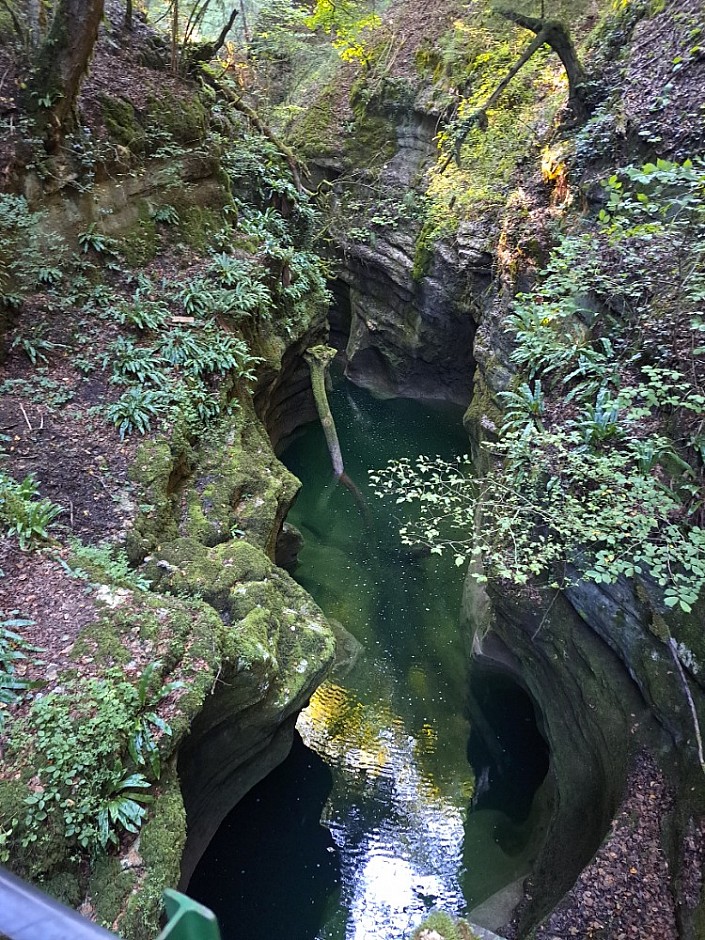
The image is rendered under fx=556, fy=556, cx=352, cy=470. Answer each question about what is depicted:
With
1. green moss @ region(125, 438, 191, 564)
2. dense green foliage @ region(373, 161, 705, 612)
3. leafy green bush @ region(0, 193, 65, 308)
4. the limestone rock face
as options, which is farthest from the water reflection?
the limestone rock face

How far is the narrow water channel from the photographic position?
666cm

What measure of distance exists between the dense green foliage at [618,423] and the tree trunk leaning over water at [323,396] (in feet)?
16.9

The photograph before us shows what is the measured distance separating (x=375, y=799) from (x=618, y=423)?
239 inches

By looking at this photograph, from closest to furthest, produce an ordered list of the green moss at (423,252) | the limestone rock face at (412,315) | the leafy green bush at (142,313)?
the leafy green bush at (142,313) → the limestone rock face at (412,315) → the green moss at (423,252)

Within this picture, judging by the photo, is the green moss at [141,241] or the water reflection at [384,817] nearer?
the water reflection at [384,817]

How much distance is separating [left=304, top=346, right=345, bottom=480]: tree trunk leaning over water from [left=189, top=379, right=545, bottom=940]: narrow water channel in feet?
7.27

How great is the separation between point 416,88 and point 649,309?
1369 cm

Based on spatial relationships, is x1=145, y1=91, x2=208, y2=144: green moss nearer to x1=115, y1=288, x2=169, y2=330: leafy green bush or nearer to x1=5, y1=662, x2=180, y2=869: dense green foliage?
x1=115, y1=288, x2=169, y2=330: leafy green bush

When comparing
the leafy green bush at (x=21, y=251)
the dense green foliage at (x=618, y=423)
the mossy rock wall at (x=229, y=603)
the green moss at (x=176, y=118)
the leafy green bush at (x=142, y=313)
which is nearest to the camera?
the dense green foliage at (x=618, y=423)

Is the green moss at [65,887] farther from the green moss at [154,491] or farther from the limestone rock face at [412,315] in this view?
the limestone rock face at [412,315]

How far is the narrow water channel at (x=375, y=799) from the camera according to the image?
6.66m

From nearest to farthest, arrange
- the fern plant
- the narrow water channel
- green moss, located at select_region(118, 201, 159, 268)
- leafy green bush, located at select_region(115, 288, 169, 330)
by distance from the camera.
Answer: the fern plant → the narrow water channel → leafy green bush, located at select_region(115, 288, 169, 330) → green moss, located at select_region(118, 201, 159, 268)

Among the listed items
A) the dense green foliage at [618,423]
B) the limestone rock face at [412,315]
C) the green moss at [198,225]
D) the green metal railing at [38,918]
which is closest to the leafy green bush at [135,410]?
the dense green foliage at [618,423]

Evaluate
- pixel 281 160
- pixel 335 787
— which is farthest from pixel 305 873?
pixel 281 160
